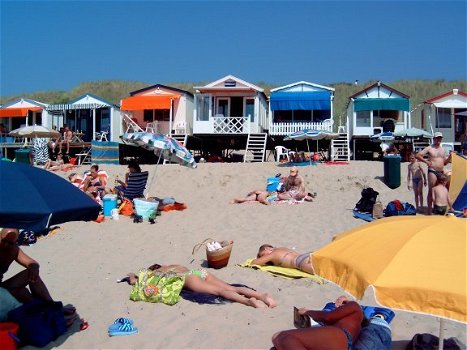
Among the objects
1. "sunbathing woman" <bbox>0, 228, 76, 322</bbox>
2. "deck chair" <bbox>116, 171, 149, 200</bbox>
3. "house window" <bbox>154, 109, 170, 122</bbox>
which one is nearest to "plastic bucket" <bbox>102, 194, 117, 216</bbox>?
"deck chair" <bbox>116, 171, 149, 200</bbox>

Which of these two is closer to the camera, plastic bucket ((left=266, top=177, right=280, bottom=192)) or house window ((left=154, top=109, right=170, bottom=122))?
plastic bucket ((left=266, top=177, right=280, bottom=192))

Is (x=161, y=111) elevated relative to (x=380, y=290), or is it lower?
elevated

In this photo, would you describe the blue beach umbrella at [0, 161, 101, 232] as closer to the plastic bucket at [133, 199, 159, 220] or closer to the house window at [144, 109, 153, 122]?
the plastic bucket at [133, 199, 159, 220]

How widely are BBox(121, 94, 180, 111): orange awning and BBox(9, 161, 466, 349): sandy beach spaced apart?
8.24 meters

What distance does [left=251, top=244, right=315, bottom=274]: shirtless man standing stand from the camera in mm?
6012

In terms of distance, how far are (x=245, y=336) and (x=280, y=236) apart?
4.09 meters

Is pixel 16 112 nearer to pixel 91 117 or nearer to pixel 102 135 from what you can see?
pixel 91 117

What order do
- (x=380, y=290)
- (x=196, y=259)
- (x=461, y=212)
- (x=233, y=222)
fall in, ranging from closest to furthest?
1. (x=380, y=290)
2. (x=196, y=259)
3. (x=461, y=212)
4. (x=233, y=222)

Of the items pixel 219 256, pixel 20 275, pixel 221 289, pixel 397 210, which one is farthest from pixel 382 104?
pixel 20 275

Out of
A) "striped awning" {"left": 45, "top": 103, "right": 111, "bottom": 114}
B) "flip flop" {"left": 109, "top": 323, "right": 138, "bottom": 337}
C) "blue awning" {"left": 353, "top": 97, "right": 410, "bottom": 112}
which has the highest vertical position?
"striped awning" {"left": 45, "top": 103, "right": 111, "bottom": 114}

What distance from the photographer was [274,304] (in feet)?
16.3

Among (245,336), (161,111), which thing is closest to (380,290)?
(245,336)

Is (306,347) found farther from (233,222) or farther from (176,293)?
(233,222)

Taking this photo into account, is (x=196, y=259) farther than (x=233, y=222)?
No
